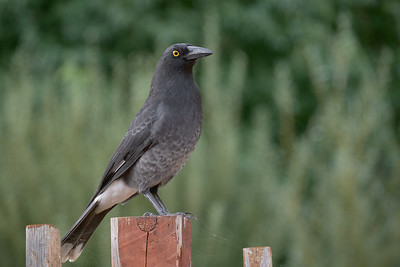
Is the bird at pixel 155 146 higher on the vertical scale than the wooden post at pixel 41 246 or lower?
higher

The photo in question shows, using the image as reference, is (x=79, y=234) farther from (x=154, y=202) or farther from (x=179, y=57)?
(x=179, y=57)

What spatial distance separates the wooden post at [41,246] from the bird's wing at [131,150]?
4.62 feet

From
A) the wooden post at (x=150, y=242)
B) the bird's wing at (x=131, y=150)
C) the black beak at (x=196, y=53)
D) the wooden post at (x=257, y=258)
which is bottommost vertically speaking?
the wooden post at (x=257, y=258)

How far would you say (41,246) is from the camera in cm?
224

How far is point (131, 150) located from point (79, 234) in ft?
1.84

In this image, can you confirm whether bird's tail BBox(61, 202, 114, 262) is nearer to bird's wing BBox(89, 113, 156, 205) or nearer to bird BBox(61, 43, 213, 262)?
bird BBox(61, 43, 213, 262)

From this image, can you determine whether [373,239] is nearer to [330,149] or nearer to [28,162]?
[330,149]

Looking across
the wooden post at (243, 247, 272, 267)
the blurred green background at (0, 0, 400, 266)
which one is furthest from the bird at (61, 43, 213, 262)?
the wooden post at (243, 247, 272, 267)

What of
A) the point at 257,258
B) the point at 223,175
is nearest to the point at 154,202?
the point at 257,258

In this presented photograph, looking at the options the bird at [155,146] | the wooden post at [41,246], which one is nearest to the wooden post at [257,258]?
the wooden post at [41,246]

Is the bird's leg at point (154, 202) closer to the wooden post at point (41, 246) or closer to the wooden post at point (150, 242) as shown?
the wooden post at point (150, 242)

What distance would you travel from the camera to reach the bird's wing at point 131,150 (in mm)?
3674

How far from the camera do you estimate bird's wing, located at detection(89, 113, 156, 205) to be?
145 inches

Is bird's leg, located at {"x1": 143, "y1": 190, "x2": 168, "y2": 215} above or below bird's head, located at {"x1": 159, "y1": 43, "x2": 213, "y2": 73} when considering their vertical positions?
below
